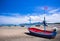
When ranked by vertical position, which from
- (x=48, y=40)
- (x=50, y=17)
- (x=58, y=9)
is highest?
(x=58, y=9)

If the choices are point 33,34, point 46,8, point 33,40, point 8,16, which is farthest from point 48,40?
point 8,16

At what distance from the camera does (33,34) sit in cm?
551

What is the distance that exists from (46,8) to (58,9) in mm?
563

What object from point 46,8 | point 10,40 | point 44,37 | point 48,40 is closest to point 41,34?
point 44,37

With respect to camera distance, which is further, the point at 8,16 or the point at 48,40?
the point at 8,16

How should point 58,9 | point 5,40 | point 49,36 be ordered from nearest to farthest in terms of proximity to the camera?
point 5,40 < point 49,36 < point 58,9

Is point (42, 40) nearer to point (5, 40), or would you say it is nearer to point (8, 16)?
point (5, 40)

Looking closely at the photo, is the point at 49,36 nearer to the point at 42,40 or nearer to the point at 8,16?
the point at 42,40

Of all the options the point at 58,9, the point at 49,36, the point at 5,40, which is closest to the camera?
the point at 5,40

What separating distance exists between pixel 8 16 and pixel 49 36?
6.71 ft

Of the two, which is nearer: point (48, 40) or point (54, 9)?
point (48, 40)

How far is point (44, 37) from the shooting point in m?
5.09

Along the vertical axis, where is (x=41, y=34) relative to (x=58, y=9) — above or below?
below

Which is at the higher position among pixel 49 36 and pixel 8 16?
pixel 8 16
